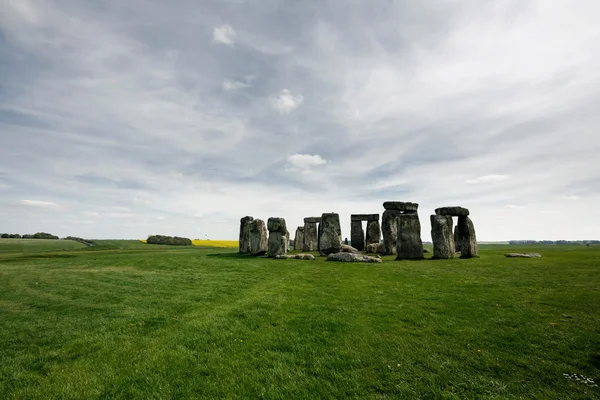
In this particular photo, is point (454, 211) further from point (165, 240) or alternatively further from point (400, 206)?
point (165, 240)

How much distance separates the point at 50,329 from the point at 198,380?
13.3ft

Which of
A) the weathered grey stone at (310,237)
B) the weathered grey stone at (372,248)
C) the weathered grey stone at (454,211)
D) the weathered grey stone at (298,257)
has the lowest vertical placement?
the weathered grey stone at (298,257)

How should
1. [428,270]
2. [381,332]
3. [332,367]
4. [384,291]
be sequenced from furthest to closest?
[428,270], [384,291], [381,332], [332,367]

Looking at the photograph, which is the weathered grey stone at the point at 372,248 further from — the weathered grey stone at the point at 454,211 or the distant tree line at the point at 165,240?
the distant tree line at the point at 165,240

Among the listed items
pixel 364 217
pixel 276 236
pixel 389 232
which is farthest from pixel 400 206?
pixel 276 236

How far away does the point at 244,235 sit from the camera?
26.0 metres

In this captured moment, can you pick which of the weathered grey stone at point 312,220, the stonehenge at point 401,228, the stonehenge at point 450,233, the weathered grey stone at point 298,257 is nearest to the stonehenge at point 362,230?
the stonehenge at point 401,228

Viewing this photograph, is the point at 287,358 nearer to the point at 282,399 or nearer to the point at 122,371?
the point at 282,399

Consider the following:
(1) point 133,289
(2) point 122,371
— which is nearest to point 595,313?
(2) point 122,371

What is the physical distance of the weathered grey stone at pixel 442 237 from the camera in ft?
59.6

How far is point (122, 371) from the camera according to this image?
4520 mm

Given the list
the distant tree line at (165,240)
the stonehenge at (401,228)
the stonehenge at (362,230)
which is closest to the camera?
the stonehenge at (401,228)

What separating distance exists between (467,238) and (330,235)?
349 inches

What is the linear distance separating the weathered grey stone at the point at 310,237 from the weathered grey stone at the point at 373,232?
5.00m
